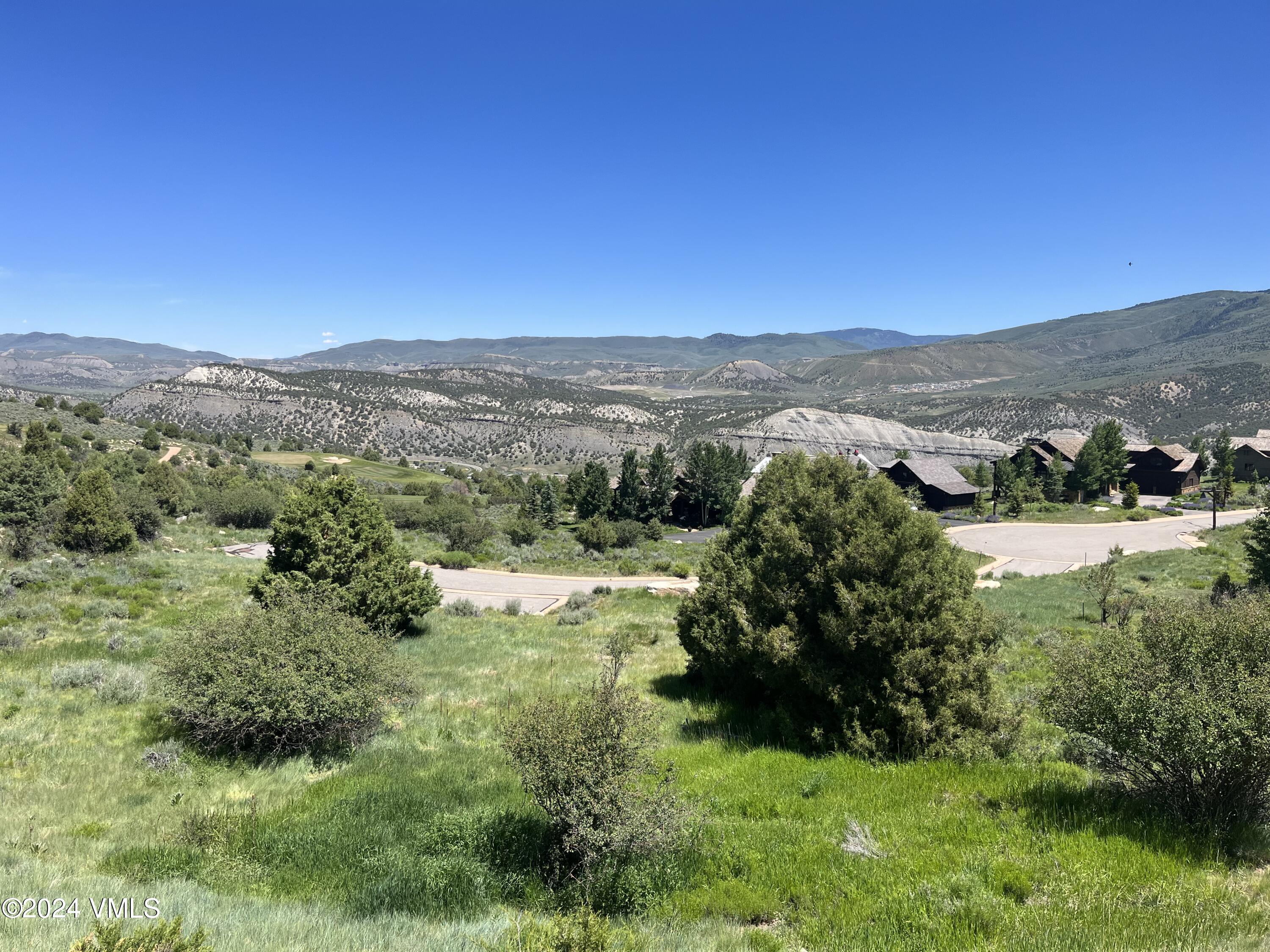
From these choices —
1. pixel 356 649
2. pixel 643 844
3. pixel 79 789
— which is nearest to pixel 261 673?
pixel 356 649

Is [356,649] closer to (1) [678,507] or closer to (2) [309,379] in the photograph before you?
(1) [678,507]

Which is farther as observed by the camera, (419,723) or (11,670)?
(11,670)

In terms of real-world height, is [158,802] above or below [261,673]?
below

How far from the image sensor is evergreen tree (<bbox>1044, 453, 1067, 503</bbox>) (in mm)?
63750

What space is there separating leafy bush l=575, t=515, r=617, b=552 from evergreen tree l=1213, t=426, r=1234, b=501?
56.3 meters

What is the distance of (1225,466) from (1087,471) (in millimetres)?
15706

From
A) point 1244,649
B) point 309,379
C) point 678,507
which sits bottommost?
point 678,507

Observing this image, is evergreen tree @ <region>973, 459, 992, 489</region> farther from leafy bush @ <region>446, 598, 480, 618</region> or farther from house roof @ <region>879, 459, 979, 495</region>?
leafy bush @ <region>446, 598, 480, 618</region>

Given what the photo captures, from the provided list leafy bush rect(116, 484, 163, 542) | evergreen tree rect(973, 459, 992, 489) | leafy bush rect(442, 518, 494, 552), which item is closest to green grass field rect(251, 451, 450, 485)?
leafy bush rect(442, 518, 494, 552)

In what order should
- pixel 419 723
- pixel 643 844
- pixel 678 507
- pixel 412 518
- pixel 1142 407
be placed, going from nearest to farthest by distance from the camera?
pixel 643 844 → pixel 419 723 → pixel 412 518 → pixel 678 507 → pixel 1142 407

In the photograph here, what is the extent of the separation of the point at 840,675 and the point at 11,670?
17.1m

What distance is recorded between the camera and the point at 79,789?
29.3ft

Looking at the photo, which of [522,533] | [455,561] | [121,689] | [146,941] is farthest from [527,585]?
[146,941]

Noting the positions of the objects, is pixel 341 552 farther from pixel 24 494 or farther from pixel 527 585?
pixel 24 494
